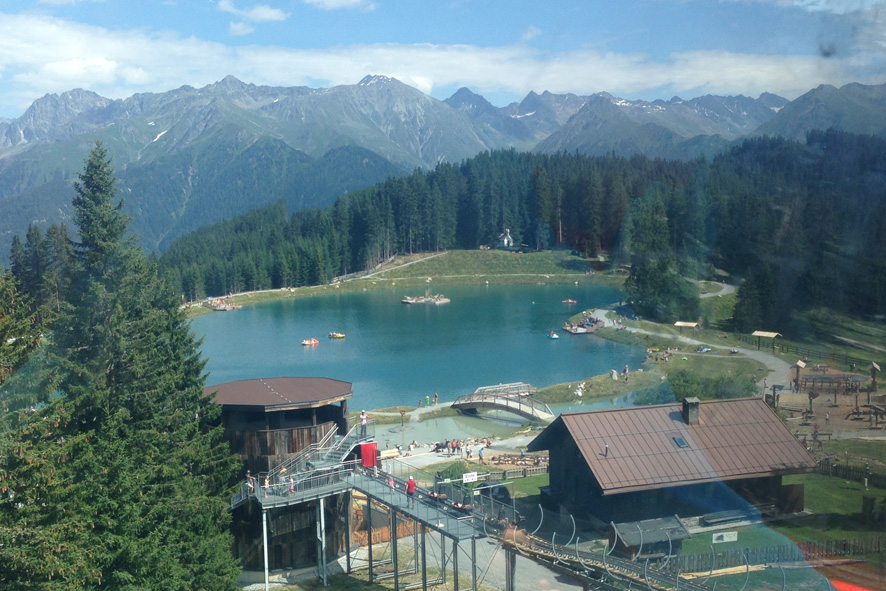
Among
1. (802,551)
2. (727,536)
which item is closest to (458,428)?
(727,536)

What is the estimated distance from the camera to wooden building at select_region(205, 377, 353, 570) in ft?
51.0

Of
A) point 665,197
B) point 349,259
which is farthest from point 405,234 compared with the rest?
point 665,197

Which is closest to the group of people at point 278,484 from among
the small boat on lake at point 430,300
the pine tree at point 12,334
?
the pine tree at point 12,334

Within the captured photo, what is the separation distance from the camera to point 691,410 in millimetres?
3887

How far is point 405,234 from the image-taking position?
8719 centimetres

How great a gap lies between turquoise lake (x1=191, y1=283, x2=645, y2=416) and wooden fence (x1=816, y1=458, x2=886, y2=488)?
70.3 ft

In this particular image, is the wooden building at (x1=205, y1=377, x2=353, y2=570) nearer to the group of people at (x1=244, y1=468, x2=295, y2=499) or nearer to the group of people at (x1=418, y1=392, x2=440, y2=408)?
the group of people at (x1=244, y1=468, x2=295, y2=499)

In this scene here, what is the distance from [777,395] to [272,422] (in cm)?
1405

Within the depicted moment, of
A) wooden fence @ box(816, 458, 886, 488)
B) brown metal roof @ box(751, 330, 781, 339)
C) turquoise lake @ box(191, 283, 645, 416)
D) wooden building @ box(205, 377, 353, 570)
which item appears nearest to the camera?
wooden fence @ box(816, 458, 886, 488)

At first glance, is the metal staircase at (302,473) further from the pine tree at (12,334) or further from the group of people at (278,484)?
the pine tree at (12,334)

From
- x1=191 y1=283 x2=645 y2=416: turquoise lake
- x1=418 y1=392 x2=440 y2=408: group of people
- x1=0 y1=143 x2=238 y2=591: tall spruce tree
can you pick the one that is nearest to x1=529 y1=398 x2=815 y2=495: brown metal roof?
x1=0 y1=143 x2=238 y2=591: tall spruce tree

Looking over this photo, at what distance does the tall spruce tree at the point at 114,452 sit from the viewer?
27.1ft

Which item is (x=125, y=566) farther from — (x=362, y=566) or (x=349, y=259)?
(x=349, y=259)

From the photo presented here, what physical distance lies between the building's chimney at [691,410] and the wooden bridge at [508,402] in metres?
25.1
